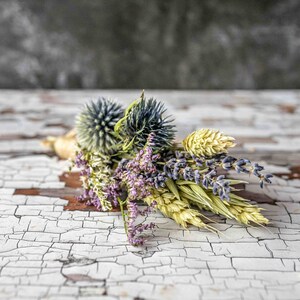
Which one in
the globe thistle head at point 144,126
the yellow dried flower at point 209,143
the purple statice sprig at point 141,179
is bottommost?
the purple statice sprig at point 141,179

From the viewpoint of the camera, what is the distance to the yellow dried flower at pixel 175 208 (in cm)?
88

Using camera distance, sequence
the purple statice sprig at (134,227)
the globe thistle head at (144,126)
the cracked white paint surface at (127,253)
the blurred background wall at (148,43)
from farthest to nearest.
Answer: the blurred background wall at (148,43) → the globe thistle head at (144,126) → the purple statice sprig at (134,227) → the cracked white paint surface at (127,253)

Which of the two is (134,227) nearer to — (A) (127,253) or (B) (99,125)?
(A) (127,253)

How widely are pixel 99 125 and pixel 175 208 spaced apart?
9.4 inches

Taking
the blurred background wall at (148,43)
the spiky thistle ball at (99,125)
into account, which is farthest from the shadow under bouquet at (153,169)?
the blurred background wall at (148,43)

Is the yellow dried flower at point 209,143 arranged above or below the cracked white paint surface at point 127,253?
above

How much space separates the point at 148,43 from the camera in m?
2.09

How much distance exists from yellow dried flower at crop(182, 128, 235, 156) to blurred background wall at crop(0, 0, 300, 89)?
124 centimetres

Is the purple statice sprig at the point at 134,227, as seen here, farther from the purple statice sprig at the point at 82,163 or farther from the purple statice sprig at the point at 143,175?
the purple statice sprig at the point at 82,163

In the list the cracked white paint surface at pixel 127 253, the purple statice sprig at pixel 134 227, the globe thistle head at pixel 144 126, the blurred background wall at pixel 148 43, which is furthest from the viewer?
Result: the blurred background wall at pixel 148 43

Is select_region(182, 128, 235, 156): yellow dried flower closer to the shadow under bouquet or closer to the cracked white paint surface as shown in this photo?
the shadow under bouquet

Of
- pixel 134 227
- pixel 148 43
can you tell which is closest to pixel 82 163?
pixel 134 227

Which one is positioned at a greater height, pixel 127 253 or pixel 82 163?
pixel 82 163

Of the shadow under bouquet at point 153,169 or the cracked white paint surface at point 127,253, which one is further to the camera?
the shadow under bouquet at point 153,169
